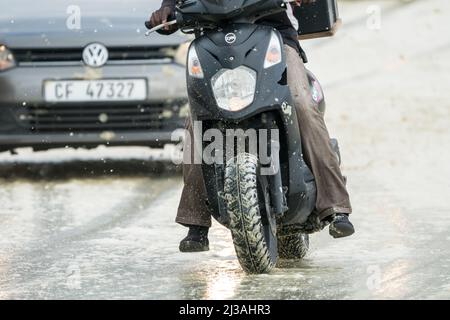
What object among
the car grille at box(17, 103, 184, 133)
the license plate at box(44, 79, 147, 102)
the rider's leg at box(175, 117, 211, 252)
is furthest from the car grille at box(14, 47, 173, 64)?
the rider's leg at box(175, 117, 211, 252)

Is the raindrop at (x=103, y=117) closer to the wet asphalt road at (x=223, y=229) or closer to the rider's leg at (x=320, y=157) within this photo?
the wet asphalt road at (x=223, y=229)

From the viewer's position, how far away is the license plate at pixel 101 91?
1130 cm

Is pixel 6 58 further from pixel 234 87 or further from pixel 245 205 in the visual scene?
pixel 245 205

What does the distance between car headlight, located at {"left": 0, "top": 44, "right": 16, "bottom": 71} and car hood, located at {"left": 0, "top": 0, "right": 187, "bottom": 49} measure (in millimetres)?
50

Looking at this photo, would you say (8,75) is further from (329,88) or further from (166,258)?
(329,88)

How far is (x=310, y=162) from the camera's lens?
7.13 metres

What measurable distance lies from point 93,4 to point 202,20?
5.29m

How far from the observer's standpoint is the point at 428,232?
8.51m

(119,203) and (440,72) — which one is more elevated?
(119,203)

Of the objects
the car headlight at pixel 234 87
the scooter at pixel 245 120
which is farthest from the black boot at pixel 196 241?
the car headlight at pixel 234 87

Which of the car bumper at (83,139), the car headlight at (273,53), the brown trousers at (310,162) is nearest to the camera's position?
the car headlight at (273,53)

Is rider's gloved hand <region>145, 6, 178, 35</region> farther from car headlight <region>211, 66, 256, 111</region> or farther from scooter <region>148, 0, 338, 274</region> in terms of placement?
car headlight <region>211, 66, 256, 111</region>

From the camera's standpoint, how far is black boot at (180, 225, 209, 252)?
7.26 m

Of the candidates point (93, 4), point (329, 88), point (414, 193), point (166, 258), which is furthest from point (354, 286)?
point (329, 88)
